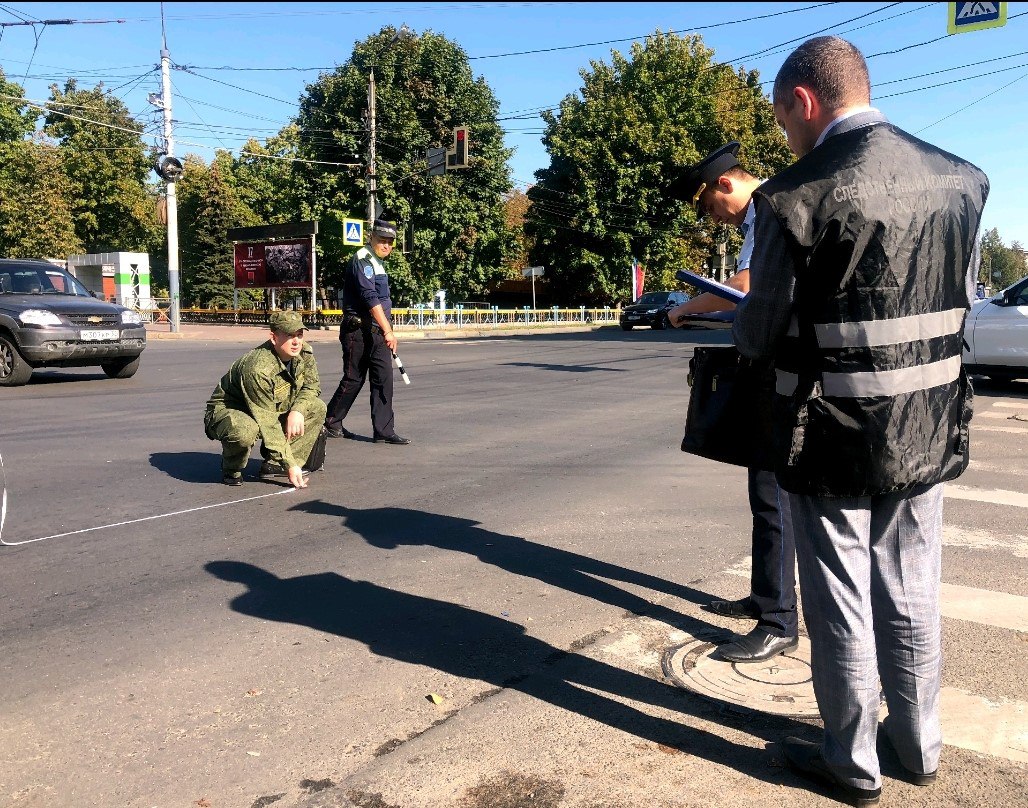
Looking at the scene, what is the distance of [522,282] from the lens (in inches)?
2463

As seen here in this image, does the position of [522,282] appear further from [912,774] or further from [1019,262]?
[1019,262]

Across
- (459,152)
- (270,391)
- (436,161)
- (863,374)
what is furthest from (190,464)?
(436,161)

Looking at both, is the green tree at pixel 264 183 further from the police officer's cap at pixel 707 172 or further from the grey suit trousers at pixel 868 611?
the grey suit trousers at pixel 868 611

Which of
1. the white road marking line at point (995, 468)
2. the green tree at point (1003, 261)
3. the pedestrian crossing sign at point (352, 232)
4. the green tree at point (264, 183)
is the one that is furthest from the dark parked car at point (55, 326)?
the green tree at point (1003, 261)

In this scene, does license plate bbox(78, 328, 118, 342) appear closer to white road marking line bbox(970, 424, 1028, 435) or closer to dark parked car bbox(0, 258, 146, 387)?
dark parked car bbox(0, 258, 146, 387)

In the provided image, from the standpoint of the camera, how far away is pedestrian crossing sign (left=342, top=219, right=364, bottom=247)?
97.0 ft

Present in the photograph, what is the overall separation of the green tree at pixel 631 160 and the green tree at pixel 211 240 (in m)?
21.5

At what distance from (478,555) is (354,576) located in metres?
0.71

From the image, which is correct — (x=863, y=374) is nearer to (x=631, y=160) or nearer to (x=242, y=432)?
(x=242, y=432)

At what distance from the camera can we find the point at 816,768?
2.49m

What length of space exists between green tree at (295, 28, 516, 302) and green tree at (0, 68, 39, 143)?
25047mm

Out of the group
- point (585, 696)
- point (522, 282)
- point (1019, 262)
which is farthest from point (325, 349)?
point (1019, 262)

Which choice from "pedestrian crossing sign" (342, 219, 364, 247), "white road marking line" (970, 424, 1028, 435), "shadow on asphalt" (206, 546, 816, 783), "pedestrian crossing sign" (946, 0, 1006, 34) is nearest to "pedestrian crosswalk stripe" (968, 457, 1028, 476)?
"white road marking line" (970, 424, 1028, 435)

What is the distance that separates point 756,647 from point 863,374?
1558mm
